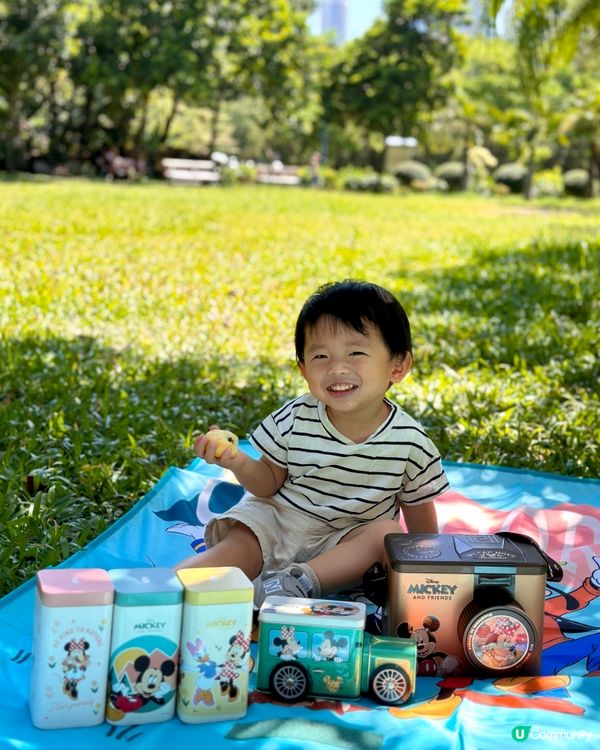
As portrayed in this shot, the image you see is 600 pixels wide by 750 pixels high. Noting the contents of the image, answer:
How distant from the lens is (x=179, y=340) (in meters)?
5.89

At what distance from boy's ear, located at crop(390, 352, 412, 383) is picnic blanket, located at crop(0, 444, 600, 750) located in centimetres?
79

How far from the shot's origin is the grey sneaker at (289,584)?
105 inches

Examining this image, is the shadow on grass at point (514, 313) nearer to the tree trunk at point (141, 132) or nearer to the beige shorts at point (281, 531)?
the beige shorts at point (281, 531)

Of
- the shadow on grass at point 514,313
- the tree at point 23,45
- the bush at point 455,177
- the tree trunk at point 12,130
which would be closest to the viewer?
the shadow on grass at point 514,313

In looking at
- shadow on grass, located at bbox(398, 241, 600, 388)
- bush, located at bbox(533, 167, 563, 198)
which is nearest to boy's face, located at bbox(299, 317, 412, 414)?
shadow on grass, located at bbox(398, 241, 600, 388)

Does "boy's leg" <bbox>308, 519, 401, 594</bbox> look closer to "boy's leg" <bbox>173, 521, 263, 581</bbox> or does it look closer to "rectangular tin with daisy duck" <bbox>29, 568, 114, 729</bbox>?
"boy's leg" <bbox>173, 521, 263, 581</bbox>

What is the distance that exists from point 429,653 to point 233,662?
56cm

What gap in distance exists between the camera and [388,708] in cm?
226

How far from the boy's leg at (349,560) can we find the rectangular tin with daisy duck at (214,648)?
633mm

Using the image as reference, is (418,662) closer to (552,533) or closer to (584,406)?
(552,533)

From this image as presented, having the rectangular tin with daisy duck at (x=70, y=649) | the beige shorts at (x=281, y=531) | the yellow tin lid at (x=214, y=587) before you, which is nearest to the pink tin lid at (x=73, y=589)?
the rectangular tin with daisy duck at (x=70, y=649)

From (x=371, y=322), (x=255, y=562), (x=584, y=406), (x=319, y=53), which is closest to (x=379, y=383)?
(x=371, y=322)

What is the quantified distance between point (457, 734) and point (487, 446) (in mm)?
2382

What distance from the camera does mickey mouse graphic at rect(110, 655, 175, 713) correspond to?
2.11 m
